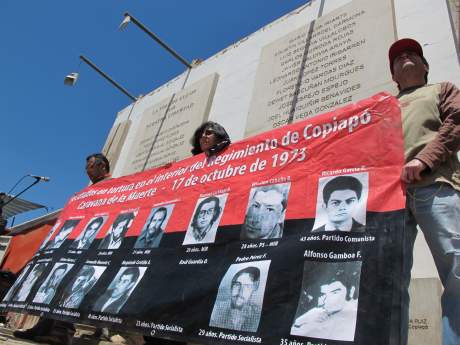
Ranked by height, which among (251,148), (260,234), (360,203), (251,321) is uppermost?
(251,148)

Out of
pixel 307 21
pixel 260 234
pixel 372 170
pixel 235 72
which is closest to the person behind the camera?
pixel 372 170

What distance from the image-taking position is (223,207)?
1.96 meters

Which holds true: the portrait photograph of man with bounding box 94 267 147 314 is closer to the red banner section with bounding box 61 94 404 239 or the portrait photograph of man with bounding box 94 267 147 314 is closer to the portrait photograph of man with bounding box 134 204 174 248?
the portrait photograph of man with bounding box 134 204 174 248

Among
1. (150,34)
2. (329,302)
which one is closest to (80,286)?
(329,302)

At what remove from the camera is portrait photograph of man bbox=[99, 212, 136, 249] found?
7.87 ft

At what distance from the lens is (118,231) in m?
2.48

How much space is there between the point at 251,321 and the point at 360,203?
2.01 ft

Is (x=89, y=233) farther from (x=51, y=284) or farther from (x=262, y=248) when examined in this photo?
(x=262, y=248)

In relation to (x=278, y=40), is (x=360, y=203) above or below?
below

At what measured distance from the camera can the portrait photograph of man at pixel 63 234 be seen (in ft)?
9.38

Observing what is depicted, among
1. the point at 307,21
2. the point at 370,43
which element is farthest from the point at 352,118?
the point at 307,21

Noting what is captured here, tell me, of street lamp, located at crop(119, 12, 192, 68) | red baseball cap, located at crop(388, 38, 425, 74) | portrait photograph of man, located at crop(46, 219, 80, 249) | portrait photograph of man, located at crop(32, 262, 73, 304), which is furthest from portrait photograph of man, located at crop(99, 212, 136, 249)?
street lamp, located at crop(119, 12, 192, 68)

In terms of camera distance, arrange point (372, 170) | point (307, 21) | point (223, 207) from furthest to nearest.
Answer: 1. point (307, 21)
2. point (223, 207)
3. point (372, 170)

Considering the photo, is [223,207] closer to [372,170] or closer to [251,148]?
[251,148]
